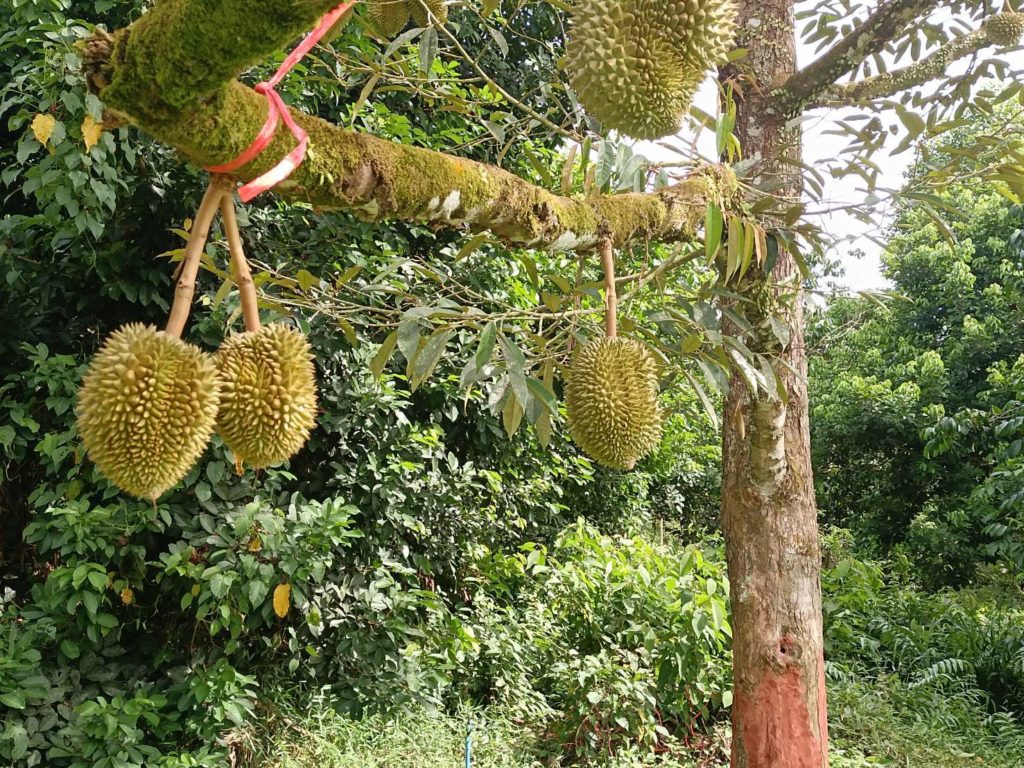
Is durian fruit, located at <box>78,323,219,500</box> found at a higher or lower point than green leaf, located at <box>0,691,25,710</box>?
higher

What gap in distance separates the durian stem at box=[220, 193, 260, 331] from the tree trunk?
Result: 4.44 feet

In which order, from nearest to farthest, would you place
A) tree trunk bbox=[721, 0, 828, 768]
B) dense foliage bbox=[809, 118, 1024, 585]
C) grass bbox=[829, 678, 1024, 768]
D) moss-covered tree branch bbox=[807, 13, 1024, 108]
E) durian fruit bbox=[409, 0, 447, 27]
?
durian fruit bbox=[409, 0, 447, 27] < moss-covered tree branch bbox=[807, 13, 1024, 108] < tree trunk bbox=[721, 0, 828, 768] < grass bbox=[829, 678, 1024, 768] < dense foliage bbox=[809, 118, 1024, 585]

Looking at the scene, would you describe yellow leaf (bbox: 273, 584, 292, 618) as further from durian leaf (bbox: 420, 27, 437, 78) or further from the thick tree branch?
the thick tree branch

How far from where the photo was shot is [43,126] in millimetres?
2123

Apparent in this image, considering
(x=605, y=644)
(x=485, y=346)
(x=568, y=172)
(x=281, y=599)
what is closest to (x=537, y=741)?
(x=605, y=644)

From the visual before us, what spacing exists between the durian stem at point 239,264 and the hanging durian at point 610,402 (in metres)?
0.52

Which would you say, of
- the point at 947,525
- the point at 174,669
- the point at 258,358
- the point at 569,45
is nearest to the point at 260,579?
the point at 174,669

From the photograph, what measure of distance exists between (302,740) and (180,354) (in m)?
2.77

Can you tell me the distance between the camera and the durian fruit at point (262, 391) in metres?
0.72

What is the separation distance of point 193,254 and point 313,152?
24cm

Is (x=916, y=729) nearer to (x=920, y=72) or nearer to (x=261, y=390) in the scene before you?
(x=920, y=72)

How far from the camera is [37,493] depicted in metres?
2.43

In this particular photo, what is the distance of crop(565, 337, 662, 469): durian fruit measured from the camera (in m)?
1.08

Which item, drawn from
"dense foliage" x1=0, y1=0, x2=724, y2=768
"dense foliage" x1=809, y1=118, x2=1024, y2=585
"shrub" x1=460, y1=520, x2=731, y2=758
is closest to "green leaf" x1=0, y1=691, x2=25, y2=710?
"dense foliage" x1=0, y1=0, x2=724, y2=768
